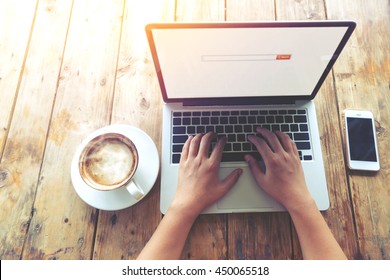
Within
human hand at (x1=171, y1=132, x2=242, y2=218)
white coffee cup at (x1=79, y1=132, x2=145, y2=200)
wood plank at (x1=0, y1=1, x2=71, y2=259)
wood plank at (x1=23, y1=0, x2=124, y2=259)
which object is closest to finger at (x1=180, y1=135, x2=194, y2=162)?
human hand at (x1=171, y1=132, x2=242, y2=218)

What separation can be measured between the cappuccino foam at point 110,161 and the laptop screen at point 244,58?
0.15 m

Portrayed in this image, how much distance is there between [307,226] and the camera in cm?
58

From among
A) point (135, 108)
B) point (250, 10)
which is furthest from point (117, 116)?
point (250, 10)

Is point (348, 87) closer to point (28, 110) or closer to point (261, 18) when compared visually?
point (261, 18)

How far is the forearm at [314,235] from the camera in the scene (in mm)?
564

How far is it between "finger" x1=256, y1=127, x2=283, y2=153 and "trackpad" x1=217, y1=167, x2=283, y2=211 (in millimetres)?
91

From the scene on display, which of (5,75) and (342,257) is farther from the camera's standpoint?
(5,75)

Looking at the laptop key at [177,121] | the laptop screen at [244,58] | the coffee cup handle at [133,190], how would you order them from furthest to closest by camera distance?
1. the laptop key at [177,121]
2. the coffee cup handle at [133,190]
3. the laptop screen at [244,58]

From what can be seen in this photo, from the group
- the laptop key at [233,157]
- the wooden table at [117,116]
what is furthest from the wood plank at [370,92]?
the laptop key at [233,157]

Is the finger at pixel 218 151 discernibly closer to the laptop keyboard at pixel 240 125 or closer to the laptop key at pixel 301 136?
the laptop keyboard at pixel 240 125

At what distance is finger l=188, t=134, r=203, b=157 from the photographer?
2.08ft

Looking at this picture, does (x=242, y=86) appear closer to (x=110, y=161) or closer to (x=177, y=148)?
(x=177, y=148)
